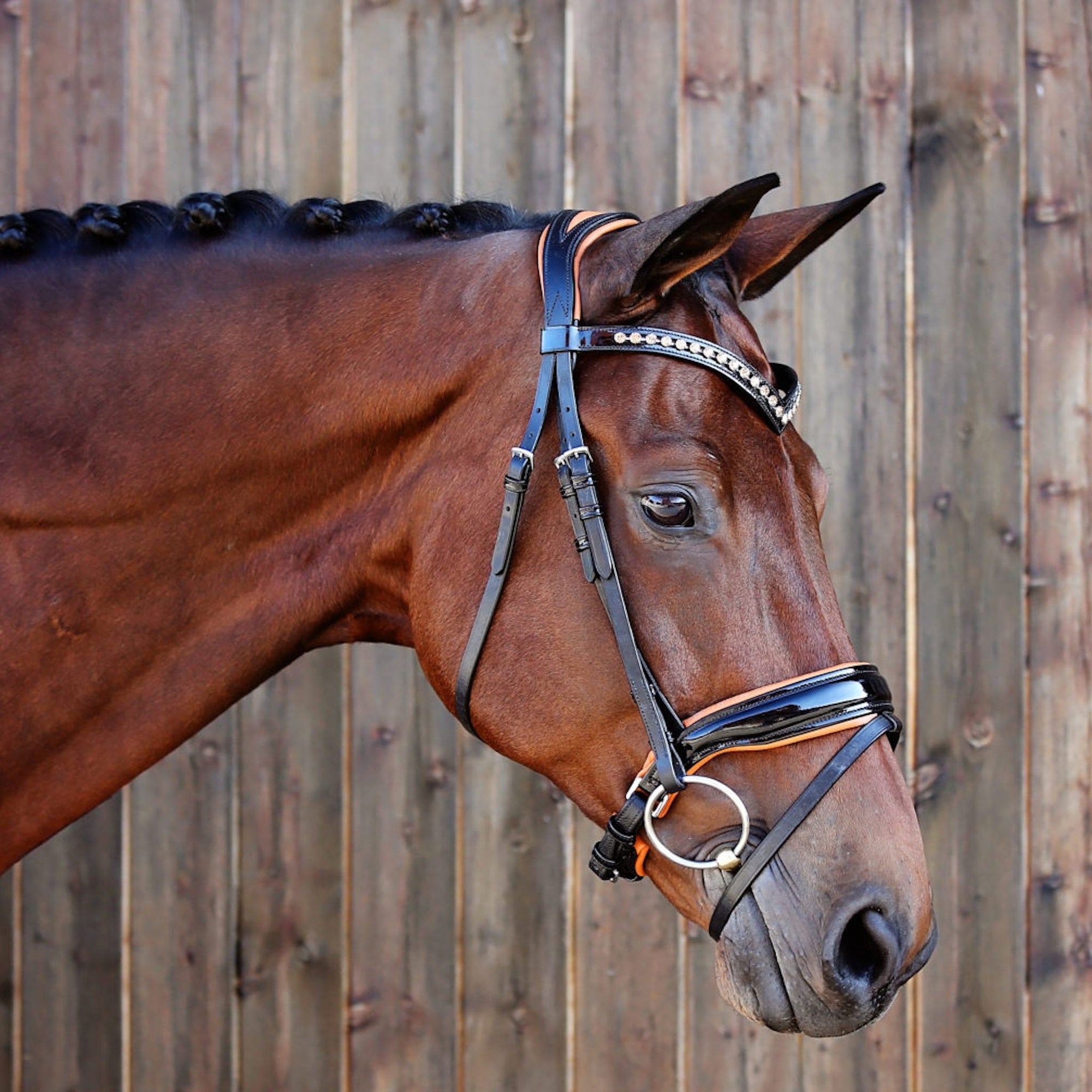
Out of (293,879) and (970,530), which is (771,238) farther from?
(293,879)

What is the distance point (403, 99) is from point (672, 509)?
175cm

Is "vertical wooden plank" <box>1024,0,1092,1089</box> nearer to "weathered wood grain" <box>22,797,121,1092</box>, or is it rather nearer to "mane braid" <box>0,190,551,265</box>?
"mane braid" <box>0,190,551,265</box>

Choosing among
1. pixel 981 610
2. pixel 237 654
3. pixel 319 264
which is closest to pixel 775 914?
pixel 237 654

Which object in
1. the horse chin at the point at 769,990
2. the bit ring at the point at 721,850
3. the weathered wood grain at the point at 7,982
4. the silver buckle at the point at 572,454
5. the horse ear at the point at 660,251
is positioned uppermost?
the horse ear at the point at 660,251

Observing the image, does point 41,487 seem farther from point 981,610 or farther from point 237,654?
point 981,610

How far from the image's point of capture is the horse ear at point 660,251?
1.20 metres

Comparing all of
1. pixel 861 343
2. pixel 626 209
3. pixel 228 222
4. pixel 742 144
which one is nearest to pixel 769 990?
pixel 228 222

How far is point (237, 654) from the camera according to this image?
1354 millimetres

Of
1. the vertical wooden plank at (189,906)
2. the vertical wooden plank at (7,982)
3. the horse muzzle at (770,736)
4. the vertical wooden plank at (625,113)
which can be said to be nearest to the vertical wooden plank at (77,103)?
the vertical wooden plank at (625,113)

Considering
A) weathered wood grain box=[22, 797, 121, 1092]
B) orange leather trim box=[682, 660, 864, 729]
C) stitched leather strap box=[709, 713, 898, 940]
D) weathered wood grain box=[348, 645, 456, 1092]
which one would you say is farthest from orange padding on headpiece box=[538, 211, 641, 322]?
weathered wood grain box=[22, 797, 121, 1092]

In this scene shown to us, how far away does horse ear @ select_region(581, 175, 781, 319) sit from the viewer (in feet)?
3.93

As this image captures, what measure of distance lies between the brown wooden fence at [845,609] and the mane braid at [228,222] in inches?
38.8

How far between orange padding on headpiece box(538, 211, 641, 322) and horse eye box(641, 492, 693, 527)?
282 millimetres

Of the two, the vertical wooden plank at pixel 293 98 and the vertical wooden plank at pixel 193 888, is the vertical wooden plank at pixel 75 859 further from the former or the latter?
the vertical wooden plank at pixel 293 98
